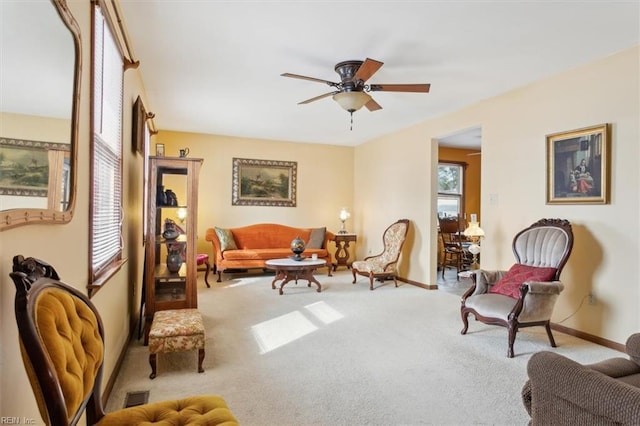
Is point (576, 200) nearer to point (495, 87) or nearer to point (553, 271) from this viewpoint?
point (553, 271)

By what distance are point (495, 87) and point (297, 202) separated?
4617mm

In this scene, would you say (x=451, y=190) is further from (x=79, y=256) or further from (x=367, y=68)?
(x=79, y=256)

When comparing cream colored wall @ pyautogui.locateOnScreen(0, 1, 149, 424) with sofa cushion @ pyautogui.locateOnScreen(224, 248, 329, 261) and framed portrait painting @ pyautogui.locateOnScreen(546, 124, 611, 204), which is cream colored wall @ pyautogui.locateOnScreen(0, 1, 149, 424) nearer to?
sofa cushion @ pyautogui.locateOnScreen(224, 248, 329, 261)

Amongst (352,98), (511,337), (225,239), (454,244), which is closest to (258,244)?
(225,239)

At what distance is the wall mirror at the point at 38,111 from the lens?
3.12 feet

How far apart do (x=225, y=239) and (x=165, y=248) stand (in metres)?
3.10

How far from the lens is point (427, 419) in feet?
7.06

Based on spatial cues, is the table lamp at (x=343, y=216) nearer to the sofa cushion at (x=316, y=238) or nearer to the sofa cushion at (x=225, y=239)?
the sofa cushion at (x=316, y=238)

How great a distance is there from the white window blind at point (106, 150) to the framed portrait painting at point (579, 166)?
412 centimetres

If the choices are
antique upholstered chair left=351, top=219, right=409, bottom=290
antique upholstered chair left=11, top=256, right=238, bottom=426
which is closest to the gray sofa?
antique upholstered chair left=11, top=256, right=238, bottom=426

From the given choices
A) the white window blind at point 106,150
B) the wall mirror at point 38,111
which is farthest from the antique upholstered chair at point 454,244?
the wall mirror at point 38,111

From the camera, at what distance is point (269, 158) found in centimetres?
780

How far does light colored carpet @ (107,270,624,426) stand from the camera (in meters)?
2.25

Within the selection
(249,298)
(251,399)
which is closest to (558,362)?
(251,399)
